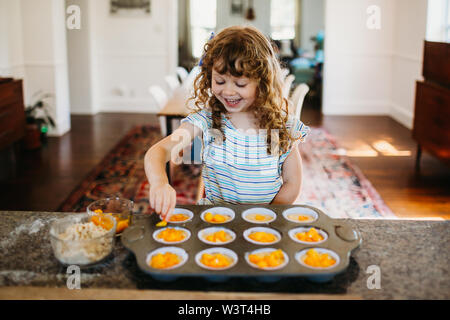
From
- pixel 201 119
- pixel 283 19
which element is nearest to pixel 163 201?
pixel 201 119

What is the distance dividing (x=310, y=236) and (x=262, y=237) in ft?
0.37

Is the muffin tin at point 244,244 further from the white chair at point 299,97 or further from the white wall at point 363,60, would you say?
the white wall at point 363,60

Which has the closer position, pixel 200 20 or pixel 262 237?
pixel 262 237

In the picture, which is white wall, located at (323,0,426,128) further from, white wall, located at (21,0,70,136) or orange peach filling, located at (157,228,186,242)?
orange peach filling, located at (157,228,186,242)

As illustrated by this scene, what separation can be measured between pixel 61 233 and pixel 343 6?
659cm

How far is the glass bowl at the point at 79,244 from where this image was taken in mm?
993

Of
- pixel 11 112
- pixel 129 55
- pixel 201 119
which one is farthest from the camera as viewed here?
pixel 129 55

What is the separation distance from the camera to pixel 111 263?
1.04 metres

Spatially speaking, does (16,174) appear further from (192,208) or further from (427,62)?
(427,62)

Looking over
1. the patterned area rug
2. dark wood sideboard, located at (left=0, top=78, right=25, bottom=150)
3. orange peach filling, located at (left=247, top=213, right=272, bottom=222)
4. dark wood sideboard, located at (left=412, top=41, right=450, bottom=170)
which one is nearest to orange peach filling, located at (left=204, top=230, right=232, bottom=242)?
orange peach filling, located at (left=247, top=213, right=272, bottom=222)

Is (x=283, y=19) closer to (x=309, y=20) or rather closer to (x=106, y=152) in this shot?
(x=309, y=20)

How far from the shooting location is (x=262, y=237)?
1.11 m

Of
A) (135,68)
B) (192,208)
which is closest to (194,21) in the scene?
(135,68)

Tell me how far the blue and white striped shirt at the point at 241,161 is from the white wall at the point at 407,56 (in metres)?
4.90
